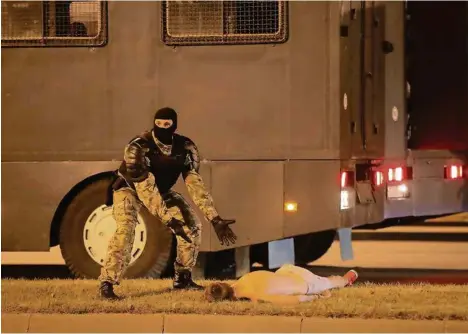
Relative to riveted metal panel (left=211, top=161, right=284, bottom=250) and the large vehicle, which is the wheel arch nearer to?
the large vehicle

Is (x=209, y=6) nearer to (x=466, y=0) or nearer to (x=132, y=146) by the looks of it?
(x=132, y=146)

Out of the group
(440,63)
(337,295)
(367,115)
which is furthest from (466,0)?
(337,295)

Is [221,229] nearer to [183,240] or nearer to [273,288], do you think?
[183,240]

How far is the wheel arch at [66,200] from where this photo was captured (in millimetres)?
10250

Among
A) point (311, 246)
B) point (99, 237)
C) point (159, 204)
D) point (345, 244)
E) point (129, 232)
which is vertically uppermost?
point (159, 204)

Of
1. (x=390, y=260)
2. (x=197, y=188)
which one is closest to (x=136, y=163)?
(x=197, y=188)

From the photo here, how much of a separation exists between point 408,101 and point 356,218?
1781 millimetres

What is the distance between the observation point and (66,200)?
10.3m

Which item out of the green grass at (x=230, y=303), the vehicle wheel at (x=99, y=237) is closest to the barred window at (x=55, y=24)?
the vehicle wheel at (x=99, y=237)

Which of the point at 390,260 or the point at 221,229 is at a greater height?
the point at 221,229

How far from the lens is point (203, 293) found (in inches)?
355

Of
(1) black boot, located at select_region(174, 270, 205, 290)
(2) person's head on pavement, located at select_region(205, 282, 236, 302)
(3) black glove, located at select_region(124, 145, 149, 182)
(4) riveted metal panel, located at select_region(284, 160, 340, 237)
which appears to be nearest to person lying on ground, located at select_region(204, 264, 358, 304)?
(2) person's head on pavement, located at select_region(205, 282, 236, 302)

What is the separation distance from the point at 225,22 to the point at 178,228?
2064mm

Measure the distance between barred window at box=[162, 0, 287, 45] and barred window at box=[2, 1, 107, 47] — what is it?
25.0 inches
